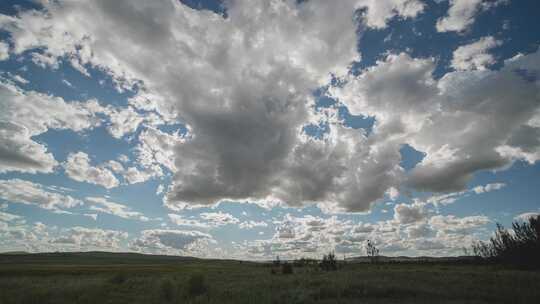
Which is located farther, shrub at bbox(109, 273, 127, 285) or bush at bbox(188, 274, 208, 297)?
shrub at bbox(109, 273, 127, 285)

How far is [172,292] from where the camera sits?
57.7 ft

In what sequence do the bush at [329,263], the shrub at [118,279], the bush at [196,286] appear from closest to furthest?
1. the bush at [196,286]
2. the shrub at [118,279]
3. the bush at [329,263]

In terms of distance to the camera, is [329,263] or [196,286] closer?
[196,286]

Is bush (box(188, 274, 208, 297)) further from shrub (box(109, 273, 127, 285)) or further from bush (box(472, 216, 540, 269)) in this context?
bush (box(472, 216, 540, 269))

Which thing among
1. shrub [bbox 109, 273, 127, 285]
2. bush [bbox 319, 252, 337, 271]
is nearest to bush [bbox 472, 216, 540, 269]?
bush [bbox 319, 252, 337, 271]

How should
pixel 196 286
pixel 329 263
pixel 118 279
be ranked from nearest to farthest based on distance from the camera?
1. pixel 196 286
2. pixel 118 279
3. pixel 329 263

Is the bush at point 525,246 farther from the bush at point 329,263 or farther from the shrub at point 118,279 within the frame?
the shrub at point 118,279

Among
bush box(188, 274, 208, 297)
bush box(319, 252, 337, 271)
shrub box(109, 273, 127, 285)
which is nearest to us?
bush box(188, 274, 208, 297)

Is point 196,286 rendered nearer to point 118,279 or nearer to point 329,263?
point 118,279

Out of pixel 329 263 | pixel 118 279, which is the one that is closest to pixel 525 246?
pixel 329 263

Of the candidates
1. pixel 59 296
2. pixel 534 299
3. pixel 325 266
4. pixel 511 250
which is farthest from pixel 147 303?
pixel 511 250

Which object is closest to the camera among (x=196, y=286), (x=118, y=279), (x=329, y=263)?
(x=196, y=286)

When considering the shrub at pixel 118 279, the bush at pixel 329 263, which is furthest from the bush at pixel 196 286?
the bush at pixel 329 263

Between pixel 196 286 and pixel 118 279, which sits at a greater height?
pixel 196 286
